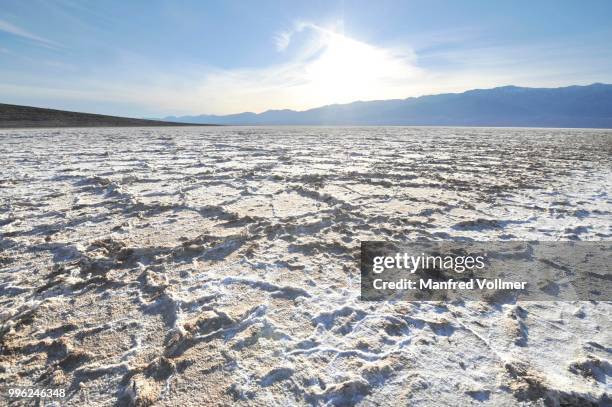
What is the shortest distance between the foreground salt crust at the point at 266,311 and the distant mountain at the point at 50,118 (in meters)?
18.5

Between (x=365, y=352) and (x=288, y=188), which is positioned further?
(x=288, y=188)

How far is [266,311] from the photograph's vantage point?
5.25 ft

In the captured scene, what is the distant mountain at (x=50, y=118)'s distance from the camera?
56.2 feet

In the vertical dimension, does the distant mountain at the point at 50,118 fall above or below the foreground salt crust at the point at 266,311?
above

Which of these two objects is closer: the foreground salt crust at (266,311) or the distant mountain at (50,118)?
the foreground salt crust at (266,311)

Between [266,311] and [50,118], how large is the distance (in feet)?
80.8

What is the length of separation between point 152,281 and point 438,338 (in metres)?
1.67

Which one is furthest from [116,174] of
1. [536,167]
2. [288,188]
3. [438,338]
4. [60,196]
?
[536,167]

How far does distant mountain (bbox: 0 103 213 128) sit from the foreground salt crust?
18.5m

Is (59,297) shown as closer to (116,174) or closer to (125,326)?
(125,326)

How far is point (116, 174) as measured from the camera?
4.71 m

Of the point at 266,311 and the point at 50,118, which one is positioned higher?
the point at 50,118

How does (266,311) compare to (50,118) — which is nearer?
(266,311)

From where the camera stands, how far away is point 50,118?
19094 mm
